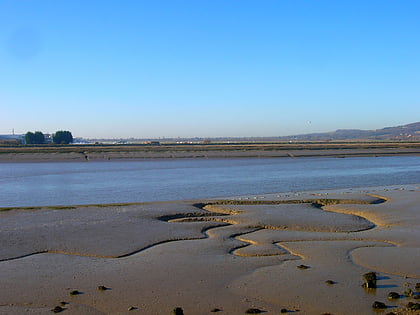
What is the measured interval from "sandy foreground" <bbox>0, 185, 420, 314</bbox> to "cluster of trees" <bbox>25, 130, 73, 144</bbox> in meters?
94.6

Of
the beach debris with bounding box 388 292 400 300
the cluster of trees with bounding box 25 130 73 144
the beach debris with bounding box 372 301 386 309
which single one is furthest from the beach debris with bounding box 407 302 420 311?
the cluster of trees with bounding box 25 130 73 144

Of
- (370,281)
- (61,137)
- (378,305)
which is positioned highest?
(61,137)

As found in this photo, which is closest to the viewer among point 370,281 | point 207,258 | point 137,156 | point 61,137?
point 370,281

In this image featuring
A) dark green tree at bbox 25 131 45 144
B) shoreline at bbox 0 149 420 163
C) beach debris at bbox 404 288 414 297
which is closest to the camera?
beach debris at bbox 404 288 414 297

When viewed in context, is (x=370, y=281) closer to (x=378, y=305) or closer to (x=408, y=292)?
(x=408, y=292)

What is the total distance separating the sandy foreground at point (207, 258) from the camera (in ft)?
31.6

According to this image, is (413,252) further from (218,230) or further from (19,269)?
(19,269)

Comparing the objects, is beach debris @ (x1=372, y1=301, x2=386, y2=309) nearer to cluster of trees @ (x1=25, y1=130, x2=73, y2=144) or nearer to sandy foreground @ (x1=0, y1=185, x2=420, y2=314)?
sandy foreground @ (x1=0, y1=185, x2=420, y2=314)

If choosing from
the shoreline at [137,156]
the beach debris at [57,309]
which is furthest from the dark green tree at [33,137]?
the beach debris at [57,309]

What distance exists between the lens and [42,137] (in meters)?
112

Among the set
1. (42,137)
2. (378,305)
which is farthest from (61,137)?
(378,305)

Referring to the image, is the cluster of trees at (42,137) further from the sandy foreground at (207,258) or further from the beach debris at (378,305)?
the beach debris at (378,305)

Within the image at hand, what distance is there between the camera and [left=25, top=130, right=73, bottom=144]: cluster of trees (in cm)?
10975

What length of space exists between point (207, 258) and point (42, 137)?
107 metres
